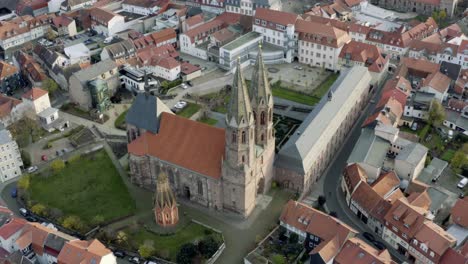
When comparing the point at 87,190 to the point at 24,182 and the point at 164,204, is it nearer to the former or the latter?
the point at 24,182

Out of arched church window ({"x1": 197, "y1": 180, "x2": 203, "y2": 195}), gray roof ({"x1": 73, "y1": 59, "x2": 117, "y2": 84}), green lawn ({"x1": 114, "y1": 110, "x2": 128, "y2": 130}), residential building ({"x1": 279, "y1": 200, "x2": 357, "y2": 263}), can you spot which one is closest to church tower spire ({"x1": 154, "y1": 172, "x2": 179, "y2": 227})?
arched church window ({"x1": 197, "y1": 180, "x2": 203, "y2": 195})

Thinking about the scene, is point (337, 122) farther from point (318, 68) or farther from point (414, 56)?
point (414, 56)

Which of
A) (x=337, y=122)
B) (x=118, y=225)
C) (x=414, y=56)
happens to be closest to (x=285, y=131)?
(x=337, y=122)

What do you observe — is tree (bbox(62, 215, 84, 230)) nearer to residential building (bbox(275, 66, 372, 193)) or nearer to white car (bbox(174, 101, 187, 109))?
residential building (bbox(275, 66, 372, 193))

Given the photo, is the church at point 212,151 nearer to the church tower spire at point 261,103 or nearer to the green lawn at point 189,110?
the church tower spire at point 261,103

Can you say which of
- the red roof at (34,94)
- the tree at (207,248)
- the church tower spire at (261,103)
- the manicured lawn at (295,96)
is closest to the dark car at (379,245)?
the church tower spire at (261,103)

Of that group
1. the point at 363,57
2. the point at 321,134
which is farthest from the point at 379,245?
the point at 363,57
